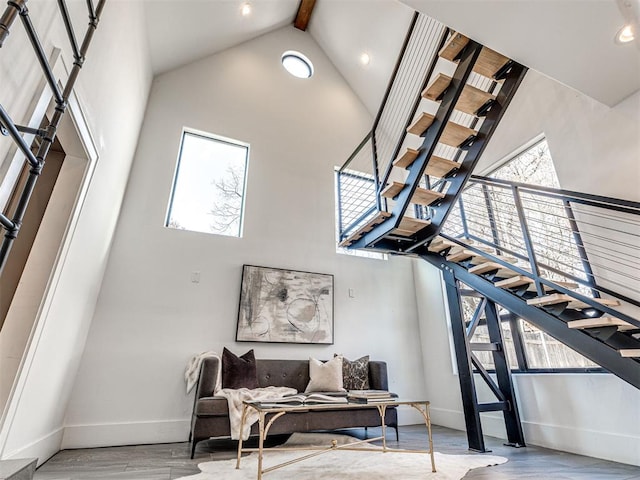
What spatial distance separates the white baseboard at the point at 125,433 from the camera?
10.2ft

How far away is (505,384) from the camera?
11.0 ft

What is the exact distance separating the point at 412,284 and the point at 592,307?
288 cm

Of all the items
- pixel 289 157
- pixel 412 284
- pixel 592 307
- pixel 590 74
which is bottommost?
pixel 592 307

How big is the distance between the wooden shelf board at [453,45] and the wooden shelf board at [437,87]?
19cm

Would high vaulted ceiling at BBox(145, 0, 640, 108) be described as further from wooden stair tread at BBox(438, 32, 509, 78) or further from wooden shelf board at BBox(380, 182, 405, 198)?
wooden shelf board at BBox(380, 182, 405, 198)

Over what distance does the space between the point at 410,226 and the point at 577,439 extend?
7.84 feet

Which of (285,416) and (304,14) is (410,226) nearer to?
(285,416)

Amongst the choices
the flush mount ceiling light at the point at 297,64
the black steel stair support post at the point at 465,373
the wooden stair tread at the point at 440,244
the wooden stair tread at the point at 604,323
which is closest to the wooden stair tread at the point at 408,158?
the wooden stair tread at the point at 440,244

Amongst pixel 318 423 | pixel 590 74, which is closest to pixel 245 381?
pixel 318 423

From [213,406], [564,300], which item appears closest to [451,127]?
[564,300]

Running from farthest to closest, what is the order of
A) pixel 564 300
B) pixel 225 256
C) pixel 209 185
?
pixel 209 185
pixel 225 256
pixel 564 300

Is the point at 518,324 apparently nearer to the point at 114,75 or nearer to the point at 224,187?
the point at 224,187

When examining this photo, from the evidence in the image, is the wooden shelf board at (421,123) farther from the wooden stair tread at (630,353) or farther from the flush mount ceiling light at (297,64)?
the flush mount ceiling light at (297,64)

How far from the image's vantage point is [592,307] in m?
2.46
